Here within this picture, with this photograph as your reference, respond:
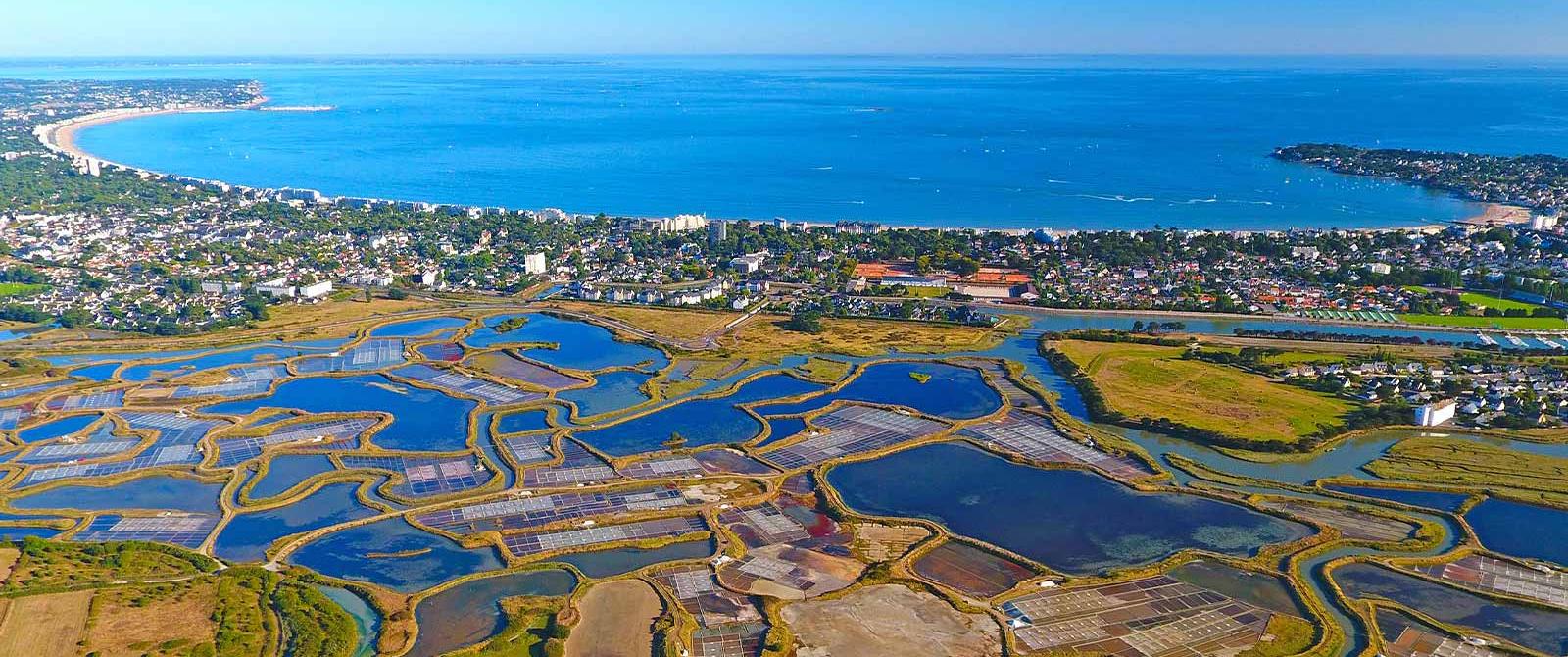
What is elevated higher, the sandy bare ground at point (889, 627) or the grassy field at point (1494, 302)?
the grassy field at point (1494, 302)

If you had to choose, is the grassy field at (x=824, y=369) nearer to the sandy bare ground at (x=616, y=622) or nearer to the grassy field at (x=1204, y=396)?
the grassy field at (x=1204, y=396)

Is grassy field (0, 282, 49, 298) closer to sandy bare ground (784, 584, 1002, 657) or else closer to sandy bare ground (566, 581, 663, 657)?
sandy bare ground (566, 581, 663, 657)

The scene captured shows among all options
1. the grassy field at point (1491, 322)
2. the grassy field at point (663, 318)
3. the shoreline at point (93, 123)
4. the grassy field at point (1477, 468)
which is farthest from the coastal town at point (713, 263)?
the shoreline at point (93, 123)

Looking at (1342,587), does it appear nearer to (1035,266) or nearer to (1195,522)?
(1195,522)

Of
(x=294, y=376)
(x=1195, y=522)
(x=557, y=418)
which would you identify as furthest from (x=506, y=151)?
(x=1195, y=522)

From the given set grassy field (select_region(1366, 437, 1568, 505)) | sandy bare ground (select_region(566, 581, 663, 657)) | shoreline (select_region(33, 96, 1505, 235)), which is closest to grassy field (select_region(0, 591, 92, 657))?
sandy bare ground (select_region(566, 581, 663, 657))
